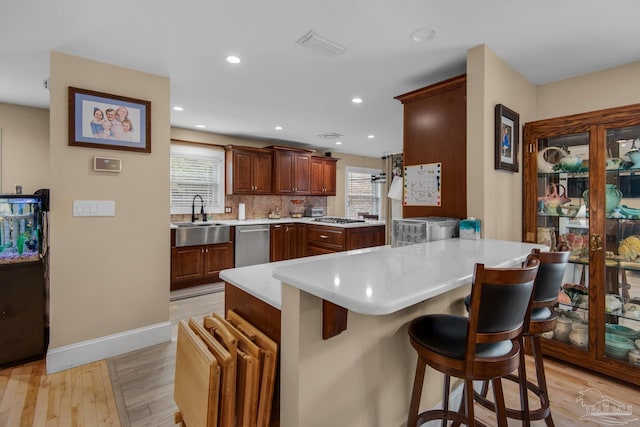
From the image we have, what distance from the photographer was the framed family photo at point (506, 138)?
7.37 ft

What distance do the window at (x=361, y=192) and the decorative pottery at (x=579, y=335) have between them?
4972 mm

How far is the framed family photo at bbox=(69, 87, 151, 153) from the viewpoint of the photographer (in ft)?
7.79

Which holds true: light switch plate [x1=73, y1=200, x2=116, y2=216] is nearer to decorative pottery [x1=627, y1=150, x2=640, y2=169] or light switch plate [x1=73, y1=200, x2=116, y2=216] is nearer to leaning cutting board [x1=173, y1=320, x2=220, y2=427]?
leaning cutting board [x1=173, y1=320, x2=220, y2=427]

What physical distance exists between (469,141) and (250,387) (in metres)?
2.09

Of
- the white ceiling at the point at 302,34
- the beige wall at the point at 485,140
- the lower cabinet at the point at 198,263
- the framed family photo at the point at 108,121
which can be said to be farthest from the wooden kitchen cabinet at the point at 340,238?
the framed family photo at the point at 108,121

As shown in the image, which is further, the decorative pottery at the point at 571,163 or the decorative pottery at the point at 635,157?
the decorative pottery at the point at 571,163

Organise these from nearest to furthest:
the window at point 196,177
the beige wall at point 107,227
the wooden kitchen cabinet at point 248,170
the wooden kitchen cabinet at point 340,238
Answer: the beige wall at point 107,227 → the wooden kitchen cabinet at point 340,238 → the window at point 196,177 → the wooden kitchen cabinet at point 248,170

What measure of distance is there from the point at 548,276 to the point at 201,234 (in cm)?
402

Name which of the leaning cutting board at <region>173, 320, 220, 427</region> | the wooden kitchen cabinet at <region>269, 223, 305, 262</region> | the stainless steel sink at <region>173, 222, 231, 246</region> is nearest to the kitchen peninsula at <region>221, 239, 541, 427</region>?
the leaning cutting board at <region>173, 320, 220, 427</region>

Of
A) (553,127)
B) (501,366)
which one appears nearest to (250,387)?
(501,366)

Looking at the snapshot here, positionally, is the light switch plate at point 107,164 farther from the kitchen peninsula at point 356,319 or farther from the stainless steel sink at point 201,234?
the stainless steel sink at point 201,234

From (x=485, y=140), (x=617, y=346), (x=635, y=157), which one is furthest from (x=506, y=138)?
(x=617, y=346)

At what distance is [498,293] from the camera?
1006 millimetres

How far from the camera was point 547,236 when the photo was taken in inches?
103
